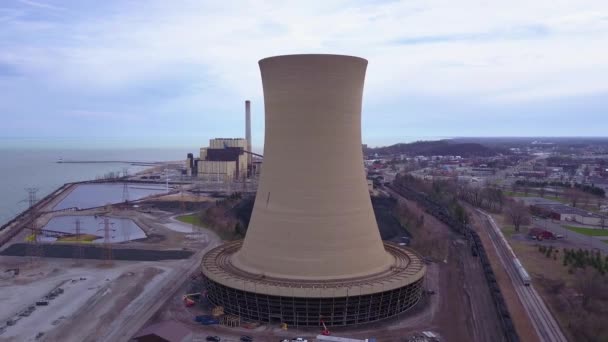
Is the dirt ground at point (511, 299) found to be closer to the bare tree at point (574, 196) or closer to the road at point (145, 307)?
the road at point (145, 307)

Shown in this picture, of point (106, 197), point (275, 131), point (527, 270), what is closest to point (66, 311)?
point (275, 131)

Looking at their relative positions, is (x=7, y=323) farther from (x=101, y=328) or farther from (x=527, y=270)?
(x=527, y=270)

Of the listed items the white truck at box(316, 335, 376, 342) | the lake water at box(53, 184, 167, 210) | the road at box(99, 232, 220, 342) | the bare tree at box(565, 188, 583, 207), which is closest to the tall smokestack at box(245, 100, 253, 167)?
the lake water at box(53, 184, 167, 210)

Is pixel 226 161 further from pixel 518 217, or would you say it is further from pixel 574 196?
pixel 518 217

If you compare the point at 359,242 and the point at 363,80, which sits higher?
the point at 363,80

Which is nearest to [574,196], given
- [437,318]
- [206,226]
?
[206,226]

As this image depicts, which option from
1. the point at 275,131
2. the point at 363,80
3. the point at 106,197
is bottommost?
the point at 106,197
